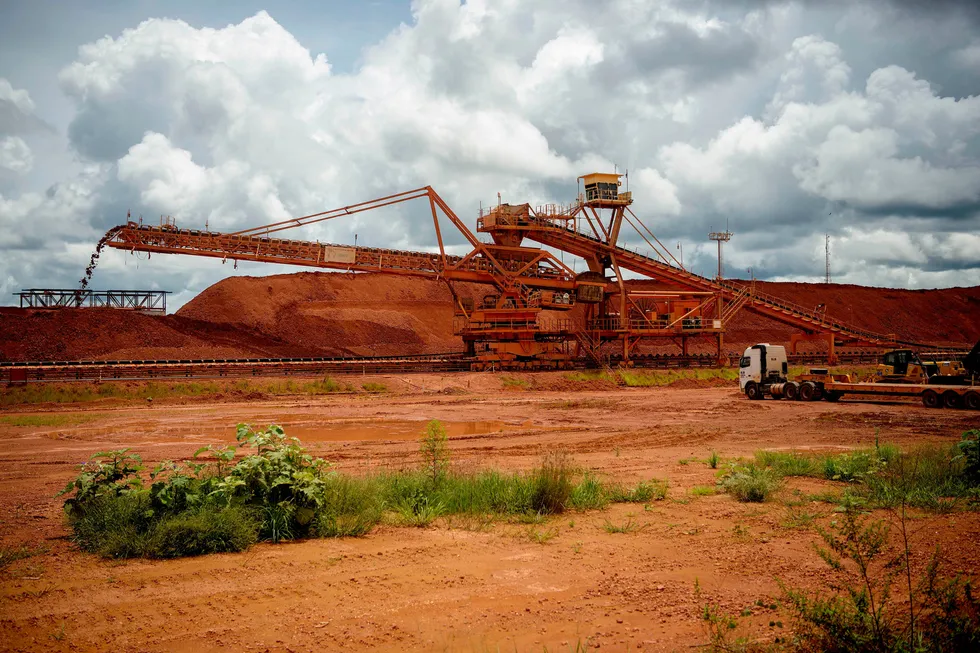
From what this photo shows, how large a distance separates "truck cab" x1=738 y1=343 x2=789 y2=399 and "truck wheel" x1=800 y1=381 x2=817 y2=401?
1.38 metres

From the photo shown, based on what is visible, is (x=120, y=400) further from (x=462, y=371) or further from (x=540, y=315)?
(x=540, y=315)

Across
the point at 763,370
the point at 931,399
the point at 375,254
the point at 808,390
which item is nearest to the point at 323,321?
the point at 375,254

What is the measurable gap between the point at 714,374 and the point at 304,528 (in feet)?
132

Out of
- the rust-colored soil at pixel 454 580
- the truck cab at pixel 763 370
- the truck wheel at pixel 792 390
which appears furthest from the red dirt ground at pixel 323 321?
the rust-colored soil at pixel 454 580

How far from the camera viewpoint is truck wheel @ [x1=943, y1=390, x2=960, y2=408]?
81.8 feet

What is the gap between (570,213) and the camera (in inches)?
1735

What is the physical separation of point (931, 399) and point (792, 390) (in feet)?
17.8

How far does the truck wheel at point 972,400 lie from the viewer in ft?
80.6

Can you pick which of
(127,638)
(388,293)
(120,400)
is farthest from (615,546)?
(388,293)

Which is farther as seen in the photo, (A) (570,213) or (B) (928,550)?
(A) (570,213)

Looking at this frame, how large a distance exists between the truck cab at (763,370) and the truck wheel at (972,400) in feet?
23.8

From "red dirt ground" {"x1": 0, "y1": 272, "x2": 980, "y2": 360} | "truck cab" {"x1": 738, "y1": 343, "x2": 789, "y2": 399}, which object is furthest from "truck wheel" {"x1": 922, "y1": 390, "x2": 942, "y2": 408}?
"red dirt ground" {"x1": 0, "y1": 272, "x2": 980, "y2": 360}

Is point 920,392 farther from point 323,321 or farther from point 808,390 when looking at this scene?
point 323,321

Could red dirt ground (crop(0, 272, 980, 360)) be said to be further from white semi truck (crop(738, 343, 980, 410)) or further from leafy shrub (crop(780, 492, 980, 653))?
leafy shrub (crop(780, 492, 980, 653))
